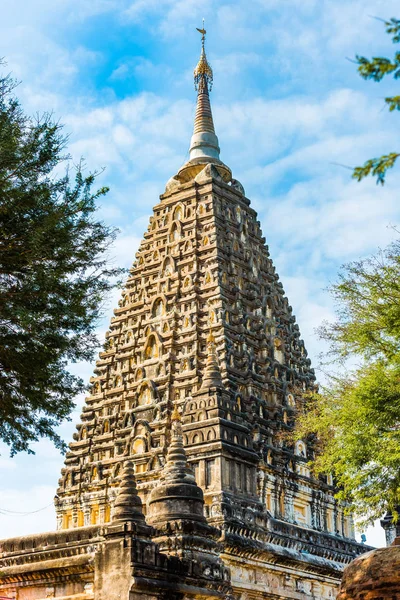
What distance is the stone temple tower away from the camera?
27.6 meters

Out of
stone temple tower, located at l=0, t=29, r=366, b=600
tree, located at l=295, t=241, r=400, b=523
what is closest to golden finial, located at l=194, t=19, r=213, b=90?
stone temple tower, located at l=0, t=29, r=366, b=600

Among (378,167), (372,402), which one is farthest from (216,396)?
(378,167)

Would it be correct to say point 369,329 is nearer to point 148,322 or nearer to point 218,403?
point 218,403

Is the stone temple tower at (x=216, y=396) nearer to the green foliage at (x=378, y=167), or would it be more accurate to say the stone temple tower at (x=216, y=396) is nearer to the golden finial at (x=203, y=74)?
the golden finial at (x=203, y=74)

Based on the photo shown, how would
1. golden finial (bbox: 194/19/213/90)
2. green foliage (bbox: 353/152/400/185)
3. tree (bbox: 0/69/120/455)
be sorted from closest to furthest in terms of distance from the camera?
green foliage (bbox: 353/152/400/185) → tree (bbox: 0/69/120/455) → golden finial (bbox: 194/19/213/90)

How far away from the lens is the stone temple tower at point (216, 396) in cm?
2756

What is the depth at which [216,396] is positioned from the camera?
29750mm

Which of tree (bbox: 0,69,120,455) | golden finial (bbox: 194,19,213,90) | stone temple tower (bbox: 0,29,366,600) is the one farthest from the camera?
golden finial (bbox: 194,19,213,90)

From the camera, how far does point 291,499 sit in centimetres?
3478

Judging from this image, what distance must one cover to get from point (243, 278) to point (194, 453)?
→ 542 inches

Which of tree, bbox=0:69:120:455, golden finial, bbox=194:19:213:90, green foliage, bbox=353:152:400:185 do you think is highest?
golden finial, bbox=194:19:213:90

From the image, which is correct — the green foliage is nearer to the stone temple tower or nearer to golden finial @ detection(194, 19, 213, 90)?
the stone temple tower

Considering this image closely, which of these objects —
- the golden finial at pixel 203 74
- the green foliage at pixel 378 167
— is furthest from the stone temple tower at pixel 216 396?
the green foliage at pixel 378 167

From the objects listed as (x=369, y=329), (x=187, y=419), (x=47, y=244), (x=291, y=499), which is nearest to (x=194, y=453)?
(x=187, y=419)
